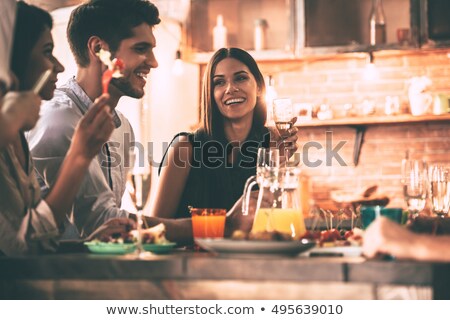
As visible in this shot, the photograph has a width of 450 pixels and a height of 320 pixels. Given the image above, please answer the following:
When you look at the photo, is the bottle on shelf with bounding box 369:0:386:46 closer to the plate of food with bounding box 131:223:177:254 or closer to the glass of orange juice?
the glass of orange juice

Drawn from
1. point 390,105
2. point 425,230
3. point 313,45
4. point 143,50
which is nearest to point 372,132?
point 390,105

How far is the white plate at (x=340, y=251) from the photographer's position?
1.72 metres

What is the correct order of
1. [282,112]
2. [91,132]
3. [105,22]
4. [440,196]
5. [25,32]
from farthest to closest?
[105,22], [440,196], [282,112], [25,32], [91,132]

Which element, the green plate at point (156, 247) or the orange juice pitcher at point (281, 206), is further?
the orange juice pitcher at point (281, 206)

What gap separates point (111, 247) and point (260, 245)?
39 cm

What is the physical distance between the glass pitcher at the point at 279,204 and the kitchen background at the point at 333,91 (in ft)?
10.6

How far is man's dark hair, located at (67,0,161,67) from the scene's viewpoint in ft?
9.24

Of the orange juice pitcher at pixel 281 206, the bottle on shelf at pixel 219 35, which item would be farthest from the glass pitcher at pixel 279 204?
the bottle on shelf at pixel 219 35

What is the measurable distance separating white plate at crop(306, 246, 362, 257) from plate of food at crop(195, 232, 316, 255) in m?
0.09

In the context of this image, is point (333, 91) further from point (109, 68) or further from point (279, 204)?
point (109, 68)

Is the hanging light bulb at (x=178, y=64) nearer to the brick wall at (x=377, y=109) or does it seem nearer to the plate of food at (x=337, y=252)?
the brick wall at (x=377, y=109)

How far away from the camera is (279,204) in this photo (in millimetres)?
2068

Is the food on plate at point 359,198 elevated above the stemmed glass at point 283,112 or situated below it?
below

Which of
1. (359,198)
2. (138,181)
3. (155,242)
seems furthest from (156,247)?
(359,198)
